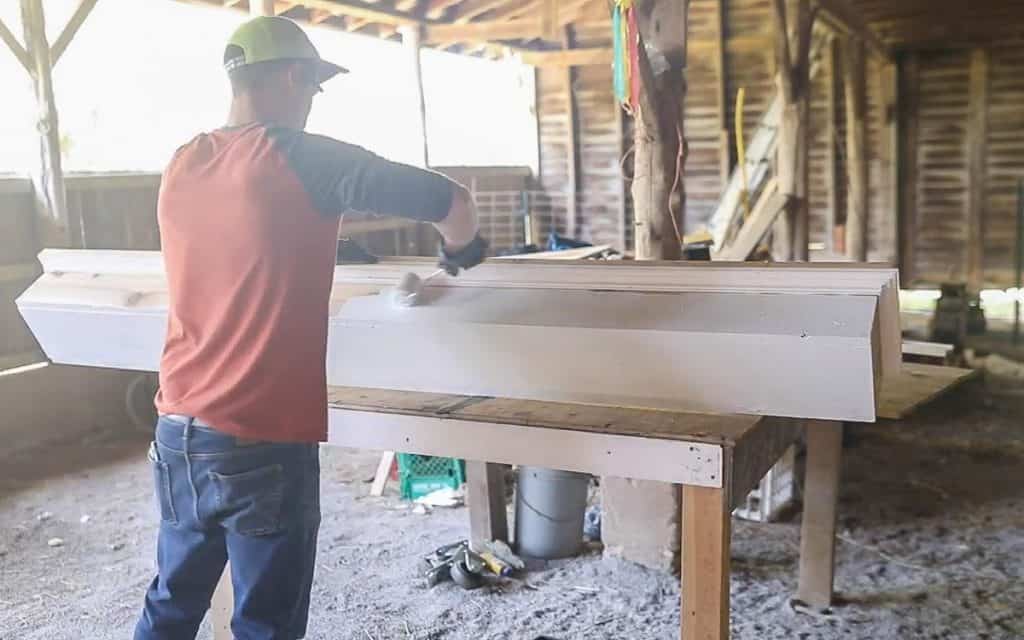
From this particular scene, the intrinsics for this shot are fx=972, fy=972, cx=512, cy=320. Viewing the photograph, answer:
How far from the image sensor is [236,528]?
1832 mm

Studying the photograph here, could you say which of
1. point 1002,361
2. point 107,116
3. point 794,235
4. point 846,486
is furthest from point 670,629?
point 107,116

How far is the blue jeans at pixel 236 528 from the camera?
1.82 m

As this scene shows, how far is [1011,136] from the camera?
9.45 meters

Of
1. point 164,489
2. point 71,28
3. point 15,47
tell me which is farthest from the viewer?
point 71,28

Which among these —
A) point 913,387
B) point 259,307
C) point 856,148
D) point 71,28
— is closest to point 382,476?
point 913,387

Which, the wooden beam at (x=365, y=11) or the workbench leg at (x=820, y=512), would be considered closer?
the workbench leg at (x=820, y=512)

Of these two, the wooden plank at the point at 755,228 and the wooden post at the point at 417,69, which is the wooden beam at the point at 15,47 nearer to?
the wooden plank at the point at 755,228

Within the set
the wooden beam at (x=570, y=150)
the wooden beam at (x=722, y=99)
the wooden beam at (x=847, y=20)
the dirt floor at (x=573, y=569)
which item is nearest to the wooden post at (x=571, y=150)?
the wooden beam at (x=570, y=150)

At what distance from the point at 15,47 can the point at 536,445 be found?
4.18m

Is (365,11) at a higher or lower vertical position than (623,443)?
higher

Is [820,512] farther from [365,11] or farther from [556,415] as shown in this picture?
[365,11]

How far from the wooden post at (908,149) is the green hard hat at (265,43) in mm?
9150

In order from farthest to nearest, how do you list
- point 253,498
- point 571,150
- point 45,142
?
point 571,150, point 45,142, point 253,498

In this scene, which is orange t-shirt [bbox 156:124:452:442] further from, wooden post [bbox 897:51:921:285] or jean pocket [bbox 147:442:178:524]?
wooden post [bbox 897:51:921:285]
